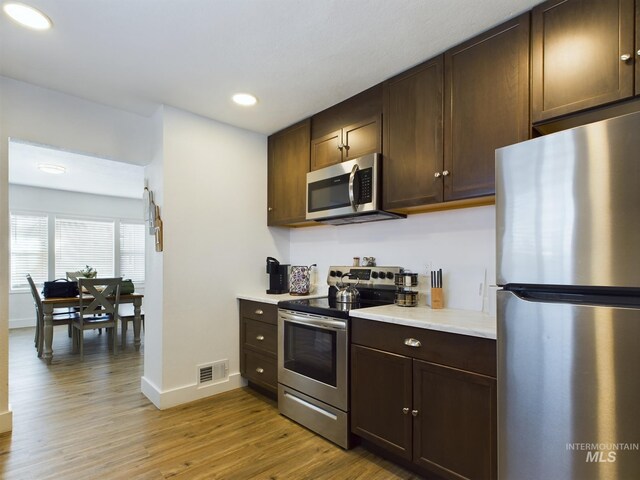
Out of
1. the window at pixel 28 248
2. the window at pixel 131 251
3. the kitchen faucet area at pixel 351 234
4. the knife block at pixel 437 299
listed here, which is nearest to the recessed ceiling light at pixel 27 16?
the kitchen faucet area at pixel 351 234

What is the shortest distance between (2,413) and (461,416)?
2925 millimetres

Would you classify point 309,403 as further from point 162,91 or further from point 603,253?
point 162,91

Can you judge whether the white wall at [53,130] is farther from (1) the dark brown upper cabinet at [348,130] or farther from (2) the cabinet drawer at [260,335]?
(2) the cabinet drawer at [260,335]

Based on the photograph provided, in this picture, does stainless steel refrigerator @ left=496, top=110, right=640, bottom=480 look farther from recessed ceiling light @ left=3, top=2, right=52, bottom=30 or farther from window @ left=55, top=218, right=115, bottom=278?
window @ left=55, top=218, right=115, bottom=278

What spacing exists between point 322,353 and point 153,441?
1.23 metres

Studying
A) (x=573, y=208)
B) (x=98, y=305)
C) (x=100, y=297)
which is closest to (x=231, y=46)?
(x=573, y=208)

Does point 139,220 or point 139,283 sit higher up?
point 139,220

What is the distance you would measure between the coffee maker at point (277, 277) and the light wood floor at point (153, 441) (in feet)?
3.09

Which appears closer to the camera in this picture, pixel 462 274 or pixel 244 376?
pixel 462 274

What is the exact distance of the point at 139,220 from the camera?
726 cm

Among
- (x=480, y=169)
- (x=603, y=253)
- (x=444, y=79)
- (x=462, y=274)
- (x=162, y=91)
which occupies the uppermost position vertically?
(x=162, y=91)

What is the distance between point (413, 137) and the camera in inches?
86.0

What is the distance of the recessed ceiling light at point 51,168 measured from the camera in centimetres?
458

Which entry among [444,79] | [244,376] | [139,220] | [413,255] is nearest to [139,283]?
[139,220]
